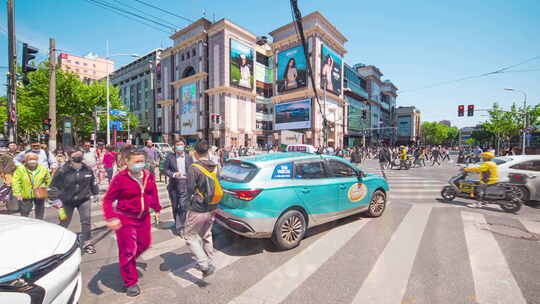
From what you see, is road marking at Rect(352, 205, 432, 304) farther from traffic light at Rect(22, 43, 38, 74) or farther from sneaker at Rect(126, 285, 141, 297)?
traffic light at Rect(22, 43, 38, 74)

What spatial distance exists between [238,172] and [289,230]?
132 centimetres

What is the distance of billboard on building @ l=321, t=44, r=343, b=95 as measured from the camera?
1524 inches

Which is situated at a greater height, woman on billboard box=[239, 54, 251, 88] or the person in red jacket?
woman on billboard box=[239, 54, 251, 88]

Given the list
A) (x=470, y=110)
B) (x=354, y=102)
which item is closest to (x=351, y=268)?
(x=470, y=110)

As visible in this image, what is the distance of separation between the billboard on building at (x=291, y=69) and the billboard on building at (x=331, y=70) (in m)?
3.13

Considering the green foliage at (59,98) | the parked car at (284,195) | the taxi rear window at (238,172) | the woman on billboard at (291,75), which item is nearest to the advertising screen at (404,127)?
the woman on billboard at (291,75)

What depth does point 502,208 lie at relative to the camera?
6520mm

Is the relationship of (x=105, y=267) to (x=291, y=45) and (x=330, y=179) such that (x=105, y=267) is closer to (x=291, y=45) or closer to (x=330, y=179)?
(x=330, y=179)

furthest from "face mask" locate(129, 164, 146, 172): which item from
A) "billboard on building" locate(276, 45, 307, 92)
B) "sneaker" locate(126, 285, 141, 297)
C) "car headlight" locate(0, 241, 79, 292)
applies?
"billboard on building" locate(276, 45, 307, 92)

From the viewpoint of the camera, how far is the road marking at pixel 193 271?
3092mm

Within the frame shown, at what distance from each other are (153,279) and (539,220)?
8.38 meters

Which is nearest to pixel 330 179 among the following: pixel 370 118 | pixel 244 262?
pixel 244 262

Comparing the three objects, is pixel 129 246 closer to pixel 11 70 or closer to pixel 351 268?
pixel 351 268

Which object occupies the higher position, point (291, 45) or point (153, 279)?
point (291, 45)
